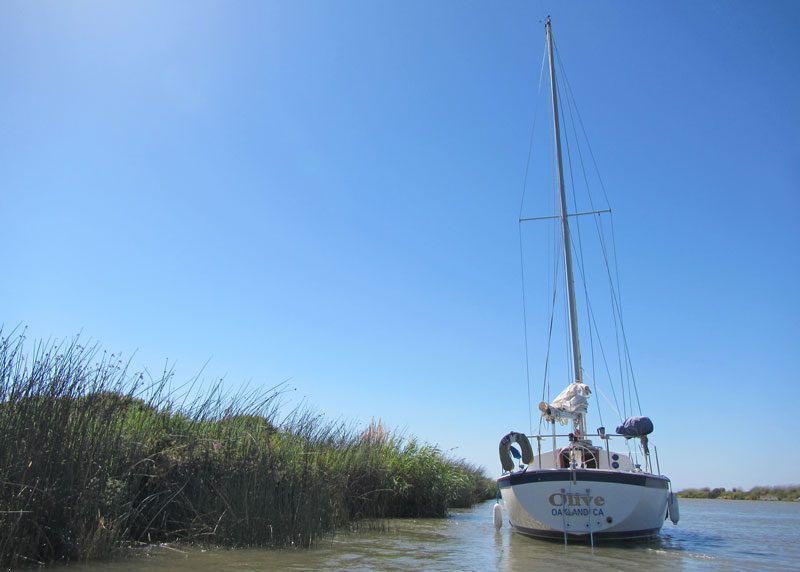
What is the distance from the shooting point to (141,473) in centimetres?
931

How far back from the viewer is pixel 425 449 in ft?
66.2

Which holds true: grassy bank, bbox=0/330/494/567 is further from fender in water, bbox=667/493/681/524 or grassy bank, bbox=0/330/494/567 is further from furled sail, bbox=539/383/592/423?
fender in water, bbox=667/493/681/524

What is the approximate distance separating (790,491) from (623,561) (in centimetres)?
5585

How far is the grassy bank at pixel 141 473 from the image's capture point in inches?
279

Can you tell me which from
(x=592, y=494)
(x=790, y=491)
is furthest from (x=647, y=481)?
(x=790, y=491)

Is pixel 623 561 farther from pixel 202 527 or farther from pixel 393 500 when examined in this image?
pixel 393 500

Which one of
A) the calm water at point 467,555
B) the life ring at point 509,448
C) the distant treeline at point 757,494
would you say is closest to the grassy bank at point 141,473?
the calm water at point 467,555

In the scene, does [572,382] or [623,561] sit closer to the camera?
[623,561]

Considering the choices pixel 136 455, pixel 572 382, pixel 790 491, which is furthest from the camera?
pixel 790 491

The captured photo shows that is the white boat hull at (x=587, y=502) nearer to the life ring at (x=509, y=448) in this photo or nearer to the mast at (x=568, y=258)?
the life ring at (x=509, y=448)

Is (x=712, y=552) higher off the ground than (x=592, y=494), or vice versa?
(x=592, y=494)

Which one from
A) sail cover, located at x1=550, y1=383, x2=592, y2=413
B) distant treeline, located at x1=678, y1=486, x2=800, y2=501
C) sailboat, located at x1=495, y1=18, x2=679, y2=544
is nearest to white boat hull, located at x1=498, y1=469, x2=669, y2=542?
sailboat, located at x1=495, y1=18, x2=679, y2=544

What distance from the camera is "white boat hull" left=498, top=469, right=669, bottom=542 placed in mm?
12344

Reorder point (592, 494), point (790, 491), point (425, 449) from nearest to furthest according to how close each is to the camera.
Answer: point (592, 494) → point (425, 449) → point (790, 491)
